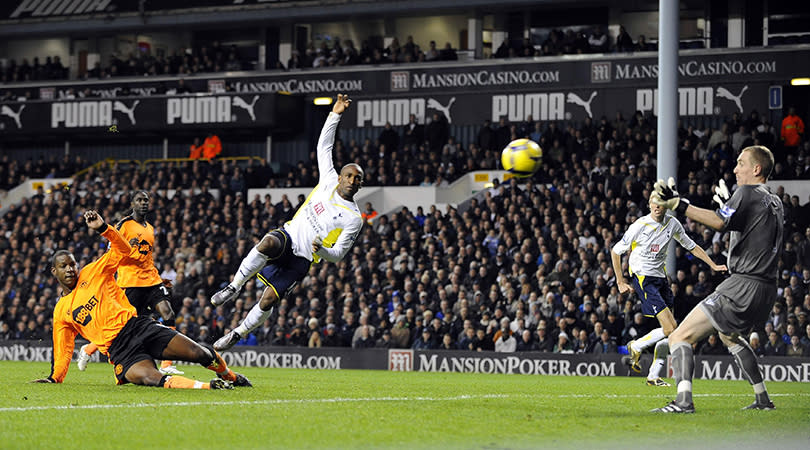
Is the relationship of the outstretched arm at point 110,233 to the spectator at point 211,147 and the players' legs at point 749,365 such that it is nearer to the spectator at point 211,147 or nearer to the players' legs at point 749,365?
the players' legs at point 749,365

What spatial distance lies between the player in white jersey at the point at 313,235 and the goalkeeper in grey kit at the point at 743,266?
14.9ft

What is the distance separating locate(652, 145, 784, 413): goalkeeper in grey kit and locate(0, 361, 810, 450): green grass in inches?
23.6

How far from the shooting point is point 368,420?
29.2 feet

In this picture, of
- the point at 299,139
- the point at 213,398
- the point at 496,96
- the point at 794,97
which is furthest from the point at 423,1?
the point at 213,398

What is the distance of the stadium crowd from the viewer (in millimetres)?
22312

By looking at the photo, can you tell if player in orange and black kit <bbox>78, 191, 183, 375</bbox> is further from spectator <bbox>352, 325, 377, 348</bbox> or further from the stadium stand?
spectator <bbox>352, 325, 377, 348</bbox>

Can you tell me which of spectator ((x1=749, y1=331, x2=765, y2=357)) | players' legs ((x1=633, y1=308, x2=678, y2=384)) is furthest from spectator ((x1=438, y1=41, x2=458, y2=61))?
players' legs ((x1=633, y1=308, x2=678, y2=384))

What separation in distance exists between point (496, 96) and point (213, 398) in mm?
24651

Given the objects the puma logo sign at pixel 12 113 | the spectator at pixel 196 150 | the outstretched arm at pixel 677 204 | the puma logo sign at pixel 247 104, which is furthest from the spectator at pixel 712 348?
the puma logo sign at pixel 12 113

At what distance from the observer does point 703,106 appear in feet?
104

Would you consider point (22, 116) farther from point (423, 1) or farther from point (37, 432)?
point (37, 432)

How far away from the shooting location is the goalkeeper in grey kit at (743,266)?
9.36m

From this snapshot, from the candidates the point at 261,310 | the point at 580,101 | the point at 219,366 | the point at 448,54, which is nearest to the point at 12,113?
the point at 448,54

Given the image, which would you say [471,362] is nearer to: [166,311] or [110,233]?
[166,311]
